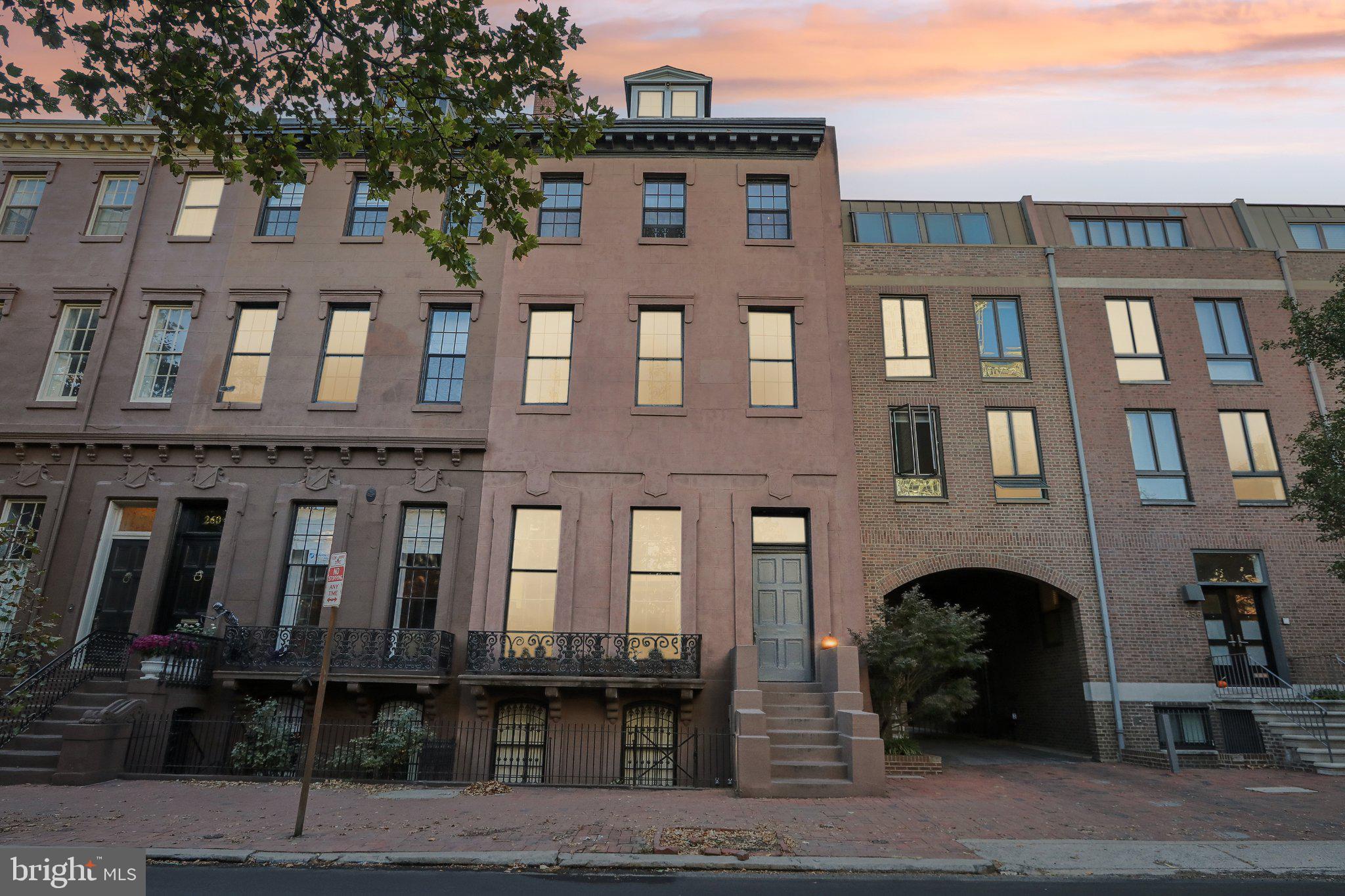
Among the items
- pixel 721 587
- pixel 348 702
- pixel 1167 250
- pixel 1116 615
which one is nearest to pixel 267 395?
pixel 348 702

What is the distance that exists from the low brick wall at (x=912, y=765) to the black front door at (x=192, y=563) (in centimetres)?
1372

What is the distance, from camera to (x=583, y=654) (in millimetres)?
14125

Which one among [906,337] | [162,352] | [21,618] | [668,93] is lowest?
[21,618]

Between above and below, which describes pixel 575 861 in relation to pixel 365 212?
below

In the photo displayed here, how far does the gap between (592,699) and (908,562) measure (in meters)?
7.74

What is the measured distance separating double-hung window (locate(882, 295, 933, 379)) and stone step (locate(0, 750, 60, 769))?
17.8 metres

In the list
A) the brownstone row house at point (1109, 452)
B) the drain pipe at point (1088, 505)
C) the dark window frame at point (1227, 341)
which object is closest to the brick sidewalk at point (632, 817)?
the drain pipe at point (1088, 505)

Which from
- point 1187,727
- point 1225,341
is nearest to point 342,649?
point 1187,727

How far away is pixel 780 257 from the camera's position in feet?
56.2

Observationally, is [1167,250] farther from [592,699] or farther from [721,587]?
[592,699]

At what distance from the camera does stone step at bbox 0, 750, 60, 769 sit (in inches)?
465

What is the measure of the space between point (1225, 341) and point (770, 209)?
12.3 m

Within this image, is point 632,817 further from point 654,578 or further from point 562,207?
point 562,207

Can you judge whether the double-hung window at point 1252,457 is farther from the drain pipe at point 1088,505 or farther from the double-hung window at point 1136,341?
the drain pipe at point 1088,505
